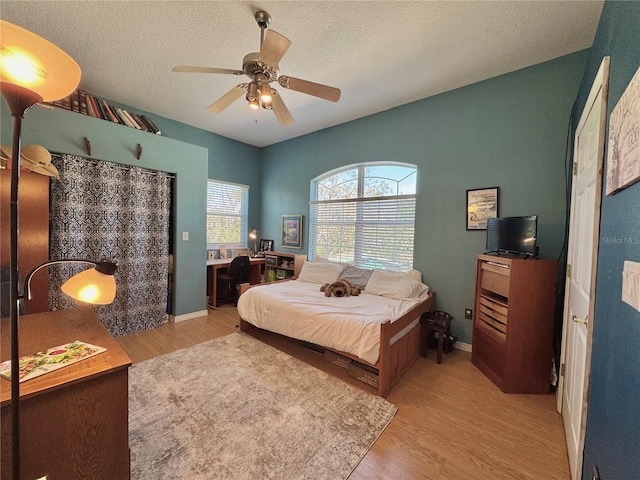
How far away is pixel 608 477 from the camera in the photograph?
2.97 feet

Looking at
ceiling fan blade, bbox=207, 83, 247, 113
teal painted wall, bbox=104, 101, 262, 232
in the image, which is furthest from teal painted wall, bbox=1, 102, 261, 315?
ceiling fan blade, bbox=207, 83, 247, 113

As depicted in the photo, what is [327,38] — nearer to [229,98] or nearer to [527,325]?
[229,98]

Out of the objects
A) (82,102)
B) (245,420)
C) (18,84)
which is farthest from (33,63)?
(82,102)

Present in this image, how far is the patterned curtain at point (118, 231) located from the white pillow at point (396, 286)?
9.32ft

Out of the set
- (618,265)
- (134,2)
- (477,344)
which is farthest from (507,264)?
(134,2)

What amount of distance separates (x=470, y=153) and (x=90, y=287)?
135 inches

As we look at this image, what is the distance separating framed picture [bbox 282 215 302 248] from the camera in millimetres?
4703

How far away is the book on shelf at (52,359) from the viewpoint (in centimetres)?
96

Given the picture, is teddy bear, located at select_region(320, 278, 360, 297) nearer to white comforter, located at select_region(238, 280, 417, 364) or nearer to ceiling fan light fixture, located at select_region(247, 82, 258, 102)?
white comforter, located at select_region(238, 280, 417, 364)

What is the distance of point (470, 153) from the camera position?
114 inches

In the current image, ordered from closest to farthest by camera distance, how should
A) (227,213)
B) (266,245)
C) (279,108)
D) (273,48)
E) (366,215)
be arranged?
(273,48) < (279,108) < (366,215) < (227,213) < (266,245)

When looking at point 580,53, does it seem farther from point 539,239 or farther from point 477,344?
point 477,344

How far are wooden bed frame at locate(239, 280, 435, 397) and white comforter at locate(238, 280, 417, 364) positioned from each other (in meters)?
0.05

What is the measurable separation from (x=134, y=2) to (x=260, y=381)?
3152 mm
